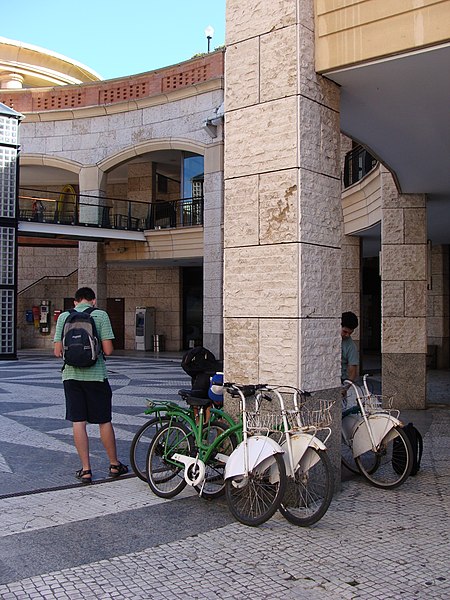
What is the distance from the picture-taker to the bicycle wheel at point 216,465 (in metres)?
5.47

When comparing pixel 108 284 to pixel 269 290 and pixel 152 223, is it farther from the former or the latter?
pixel 269 290

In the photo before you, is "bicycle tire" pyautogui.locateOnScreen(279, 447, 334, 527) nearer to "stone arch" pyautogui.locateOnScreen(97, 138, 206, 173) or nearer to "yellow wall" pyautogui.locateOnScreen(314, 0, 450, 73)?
"yellow wall" pyautogui.locateOnScreen(314, 0, 450, 73)

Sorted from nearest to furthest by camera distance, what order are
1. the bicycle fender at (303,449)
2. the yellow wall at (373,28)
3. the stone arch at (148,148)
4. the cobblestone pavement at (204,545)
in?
the cobblestone pavement at (204,545), the bicycle fender at (303,449), the yellow wall at (373,28), the stone arch at (148,148)

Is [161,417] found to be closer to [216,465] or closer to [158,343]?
[216,465]

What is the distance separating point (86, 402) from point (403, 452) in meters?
2.92

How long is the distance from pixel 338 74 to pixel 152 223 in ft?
65.2

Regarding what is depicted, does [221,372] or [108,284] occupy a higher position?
[108,284]

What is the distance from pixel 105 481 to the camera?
243 inches

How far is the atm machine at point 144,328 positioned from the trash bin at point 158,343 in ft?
0.66

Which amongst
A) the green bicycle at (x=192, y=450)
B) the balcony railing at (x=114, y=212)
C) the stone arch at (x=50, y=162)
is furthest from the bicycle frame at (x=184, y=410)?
the stone arch at (x=50, y=162)

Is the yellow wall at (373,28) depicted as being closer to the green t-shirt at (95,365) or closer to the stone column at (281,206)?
the stone column at (281,206)

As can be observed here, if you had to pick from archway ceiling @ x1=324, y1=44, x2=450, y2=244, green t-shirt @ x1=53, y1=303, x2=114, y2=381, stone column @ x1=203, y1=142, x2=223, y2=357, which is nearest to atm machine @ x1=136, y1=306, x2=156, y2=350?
stone column @ x1=203, y1=142, x2=223, y2=357

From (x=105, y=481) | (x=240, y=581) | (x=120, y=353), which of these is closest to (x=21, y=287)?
(x=120, y=353)

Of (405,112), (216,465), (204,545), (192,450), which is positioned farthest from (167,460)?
(405,112)
